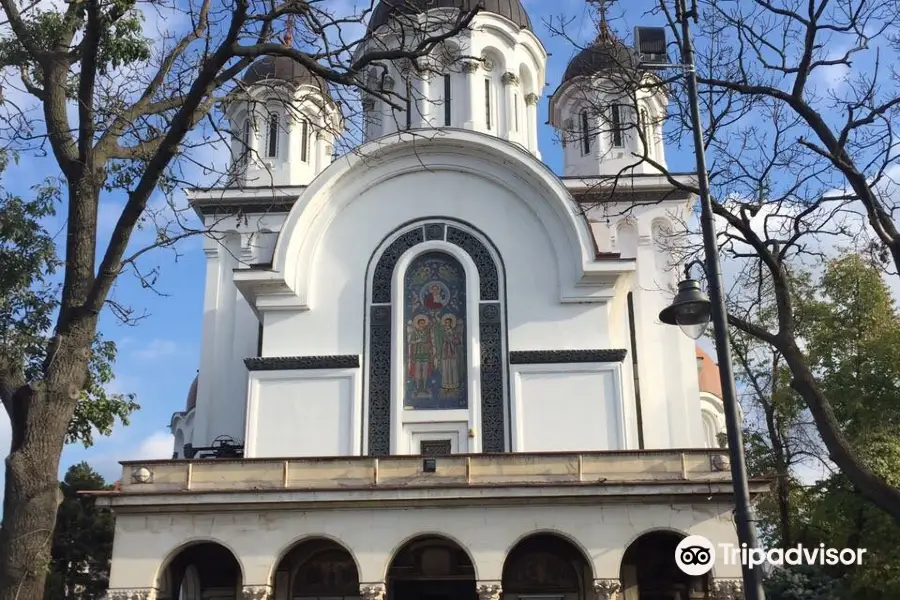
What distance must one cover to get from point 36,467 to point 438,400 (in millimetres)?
12403

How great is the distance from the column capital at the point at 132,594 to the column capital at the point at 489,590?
18.0 ft

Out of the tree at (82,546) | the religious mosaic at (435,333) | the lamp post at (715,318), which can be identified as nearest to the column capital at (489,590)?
the religious mosaic at (435,333)

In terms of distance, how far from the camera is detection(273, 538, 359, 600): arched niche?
17.5m

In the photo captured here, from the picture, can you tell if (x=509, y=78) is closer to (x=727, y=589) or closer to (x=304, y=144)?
(x=304, y=144)

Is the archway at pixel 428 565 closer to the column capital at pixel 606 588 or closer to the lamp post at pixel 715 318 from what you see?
the column capital at pixel 606 588

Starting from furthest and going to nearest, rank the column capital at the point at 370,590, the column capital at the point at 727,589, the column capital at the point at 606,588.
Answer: the column capital at the point at 370,590 < the column capital at the point at 606,588 < the column capital at the point at 727,589

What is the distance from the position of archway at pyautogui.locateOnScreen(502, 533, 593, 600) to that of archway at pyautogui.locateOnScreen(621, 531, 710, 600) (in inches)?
39.1

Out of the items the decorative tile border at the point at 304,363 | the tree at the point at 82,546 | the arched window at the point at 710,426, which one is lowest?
the tree at the point at 82,546

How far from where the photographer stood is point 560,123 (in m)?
28.2

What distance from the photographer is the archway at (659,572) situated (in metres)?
17.4

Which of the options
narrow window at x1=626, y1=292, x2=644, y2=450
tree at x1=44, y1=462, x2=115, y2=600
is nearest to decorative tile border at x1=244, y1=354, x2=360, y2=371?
narrow window at x1=626, y1=292, x2=644, y2=450

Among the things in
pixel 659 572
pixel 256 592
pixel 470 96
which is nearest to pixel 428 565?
pixel 256 592

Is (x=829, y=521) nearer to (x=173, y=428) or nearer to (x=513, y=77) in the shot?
(x=513, y=77)

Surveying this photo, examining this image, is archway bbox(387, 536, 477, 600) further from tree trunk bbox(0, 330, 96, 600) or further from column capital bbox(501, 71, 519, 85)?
column capital bbox(501, 71, 519, 85)
